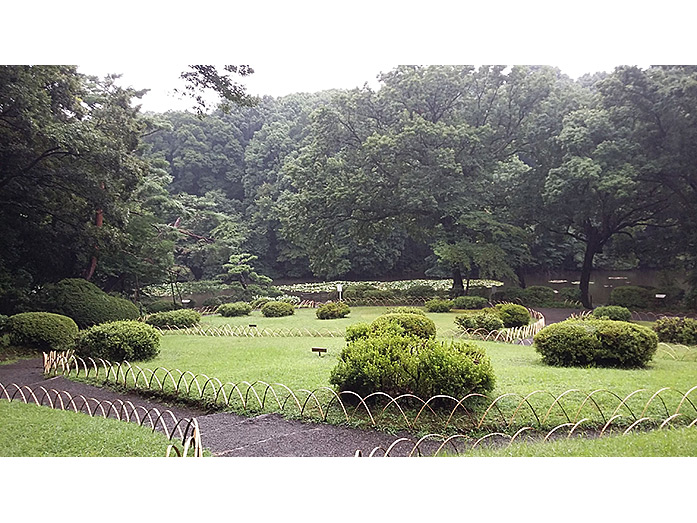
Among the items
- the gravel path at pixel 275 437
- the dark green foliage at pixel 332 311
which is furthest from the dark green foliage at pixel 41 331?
the dark green foliage at pixel 332 311

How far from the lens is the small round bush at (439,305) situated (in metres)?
6.45

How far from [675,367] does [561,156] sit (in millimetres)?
2594

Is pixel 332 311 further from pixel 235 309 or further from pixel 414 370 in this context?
pixel 414 370

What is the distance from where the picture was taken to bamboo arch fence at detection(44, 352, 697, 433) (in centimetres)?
473

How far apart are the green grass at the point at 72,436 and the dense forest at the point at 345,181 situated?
1960mm

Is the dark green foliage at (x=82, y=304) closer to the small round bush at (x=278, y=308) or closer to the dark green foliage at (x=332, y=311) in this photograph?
the small round bush at (x=278, y=308)

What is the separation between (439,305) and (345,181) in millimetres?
1927

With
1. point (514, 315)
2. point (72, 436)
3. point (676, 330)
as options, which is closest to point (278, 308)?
point (72, 436)

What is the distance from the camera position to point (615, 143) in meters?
6.16

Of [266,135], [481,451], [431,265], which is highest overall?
[266,135]
